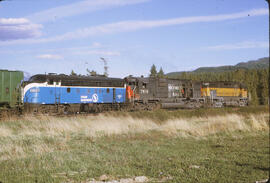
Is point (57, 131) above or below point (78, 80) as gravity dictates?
below

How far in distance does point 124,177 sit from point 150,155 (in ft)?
10.2

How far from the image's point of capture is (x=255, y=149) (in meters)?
12.1

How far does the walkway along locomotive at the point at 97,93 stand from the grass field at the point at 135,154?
558 centimetres

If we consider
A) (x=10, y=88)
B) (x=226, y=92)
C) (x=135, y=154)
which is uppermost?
(x=10, y=88)

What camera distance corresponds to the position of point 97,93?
28688mm

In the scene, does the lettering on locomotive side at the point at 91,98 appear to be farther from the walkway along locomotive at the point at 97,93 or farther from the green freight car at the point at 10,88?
the green freight car at the point at 10,88

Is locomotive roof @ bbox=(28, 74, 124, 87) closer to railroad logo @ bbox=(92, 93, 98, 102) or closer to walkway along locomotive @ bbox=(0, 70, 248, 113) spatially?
walkway along locomotive @ bbox=(0, 70, 248, 113)

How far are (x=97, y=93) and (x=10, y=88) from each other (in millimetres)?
8920

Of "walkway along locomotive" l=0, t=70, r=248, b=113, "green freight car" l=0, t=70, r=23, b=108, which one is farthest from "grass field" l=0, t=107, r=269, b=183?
"walkway along locomotive" l=0, t=70, r=248, b=113

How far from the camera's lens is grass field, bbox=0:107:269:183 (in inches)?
315

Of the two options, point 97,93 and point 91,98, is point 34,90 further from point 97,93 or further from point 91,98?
point 97,93

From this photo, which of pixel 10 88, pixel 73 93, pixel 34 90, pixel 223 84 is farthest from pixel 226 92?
pixel 10 88

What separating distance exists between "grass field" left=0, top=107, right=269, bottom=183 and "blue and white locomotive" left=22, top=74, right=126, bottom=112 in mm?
6213

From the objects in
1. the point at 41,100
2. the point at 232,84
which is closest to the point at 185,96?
the point at 232,84
